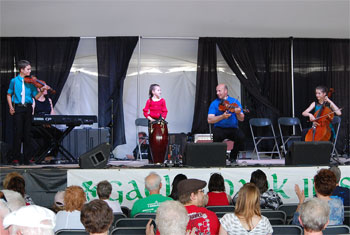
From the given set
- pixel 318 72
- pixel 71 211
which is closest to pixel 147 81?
pixel 318 72

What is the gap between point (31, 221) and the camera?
260cm

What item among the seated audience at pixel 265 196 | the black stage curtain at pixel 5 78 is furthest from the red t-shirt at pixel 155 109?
the black stage curtain at pixel 5 78

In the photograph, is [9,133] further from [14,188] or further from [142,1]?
[14,188]

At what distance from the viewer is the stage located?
605 centimetres

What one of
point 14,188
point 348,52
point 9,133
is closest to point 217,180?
point 14,188

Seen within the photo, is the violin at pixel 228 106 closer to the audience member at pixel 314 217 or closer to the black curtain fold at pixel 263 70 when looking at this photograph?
the black curtain fold at pixel 263 70

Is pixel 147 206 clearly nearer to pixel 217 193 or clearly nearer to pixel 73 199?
pixel 73 199

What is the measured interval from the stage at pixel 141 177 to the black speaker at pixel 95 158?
0.54ft

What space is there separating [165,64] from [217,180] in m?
5.78

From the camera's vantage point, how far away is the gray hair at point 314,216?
3.21 m

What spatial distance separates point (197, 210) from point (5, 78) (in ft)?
24.0

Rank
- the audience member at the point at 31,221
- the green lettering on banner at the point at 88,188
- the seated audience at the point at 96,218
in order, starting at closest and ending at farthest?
the audience member at the point at 31,221 → the seated audience at the point at 96,218 → the green lettering on banner at the point at 88,188

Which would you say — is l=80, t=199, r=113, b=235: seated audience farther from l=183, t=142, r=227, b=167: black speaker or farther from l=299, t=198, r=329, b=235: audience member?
l=183, t=142, r=227, b=167: black speaker

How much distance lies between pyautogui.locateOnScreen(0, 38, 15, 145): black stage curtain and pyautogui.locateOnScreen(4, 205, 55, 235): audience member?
761 centimetres
